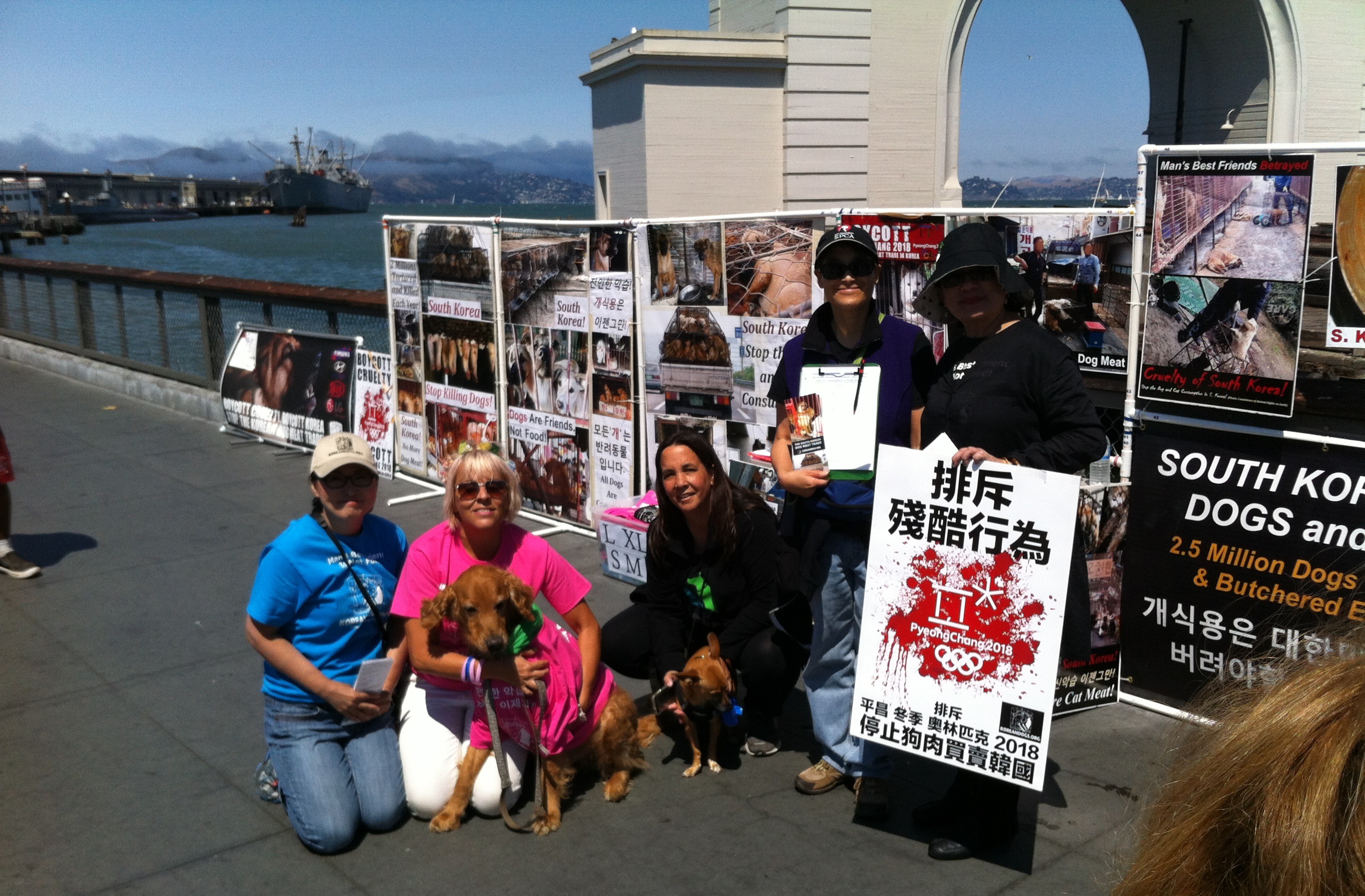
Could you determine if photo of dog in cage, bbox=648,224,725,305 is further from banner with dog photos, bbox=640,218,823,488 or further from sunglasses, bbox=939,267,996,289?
sunglasses, bbox=939,267,996,289

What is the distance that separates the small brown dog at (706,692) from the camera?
4.11 meters

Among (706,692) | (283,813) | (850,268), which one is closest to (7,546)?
(283,813)

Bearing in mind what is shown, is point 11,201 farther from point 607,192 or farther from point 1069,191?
point 1069,191

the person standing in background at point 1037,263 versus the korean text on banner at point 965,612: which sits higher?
the person standing in background at point 1037,263

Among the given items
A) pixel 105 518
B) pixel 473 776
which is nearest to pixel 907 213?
pixel 473 776

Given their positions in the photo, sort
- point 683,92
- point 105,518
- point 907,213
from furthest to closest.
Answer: point 683,92 → point 105,518 → point 907,213

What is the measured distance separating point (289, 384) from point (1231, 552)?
8.19 m

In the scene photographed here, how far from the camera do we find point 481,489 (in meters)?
Answer: 4.04

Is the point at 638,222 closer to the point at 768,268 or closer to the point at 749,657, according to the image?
the point at 768,268

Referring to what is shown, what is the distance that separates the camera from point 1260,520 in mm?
4164

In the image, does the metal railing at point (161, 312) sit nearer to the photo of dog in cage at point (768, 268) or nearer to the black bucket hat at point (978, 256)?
the photo of dog in cage at point (768, 268)

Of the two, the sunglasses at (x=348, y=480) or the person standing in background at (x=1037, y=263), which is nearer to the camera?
the sunglasses at (x=348, y=480)

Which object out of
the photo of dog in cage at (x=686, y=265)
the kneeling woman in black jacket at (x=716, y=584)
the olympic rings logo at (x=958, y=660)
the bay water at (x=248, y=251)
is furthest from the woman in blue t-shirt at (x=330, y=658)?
the bay water at (x=248, y=251)

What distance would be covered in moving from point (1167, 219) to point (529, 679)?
303 centimetres
